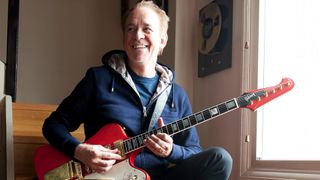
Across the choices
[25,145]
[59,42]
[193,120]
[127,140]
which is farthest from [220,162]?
[59,42]

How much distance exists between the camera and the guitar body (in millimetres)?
1317

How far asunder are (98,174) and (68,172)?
0.32ft

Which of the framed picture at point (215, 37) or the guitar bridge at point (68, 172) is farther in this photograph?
the framed picture at point (215, 37)

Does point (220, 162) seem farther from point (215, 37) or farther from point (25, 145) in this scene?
point (25, 145)

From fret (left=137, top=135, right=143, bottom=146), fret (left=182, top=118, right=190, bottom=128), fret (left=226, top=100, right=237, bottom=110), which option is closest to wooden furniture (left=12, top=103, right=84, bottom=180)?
fret (left=137, top=135, right=143, bottom=146)

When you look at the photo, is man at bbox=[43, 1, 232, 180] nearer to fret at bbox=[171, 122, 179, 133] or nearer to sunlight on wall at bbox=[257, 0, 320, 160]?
fret at bbox=[171, 122, 179, 133]

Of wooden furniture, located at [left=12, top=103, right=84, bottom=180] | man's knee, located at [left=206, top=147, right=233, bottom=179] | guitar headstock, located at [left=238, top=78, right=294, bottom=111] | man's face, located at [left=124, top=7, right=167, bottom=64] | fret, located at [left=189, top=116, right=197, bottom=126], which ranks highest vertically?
man's face, located at [left=124, top=7, right=167, bottom=64]

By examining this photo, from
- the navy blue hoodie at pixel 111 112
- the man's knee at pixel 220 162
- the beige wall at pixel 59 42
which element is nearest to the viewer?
the man's knee at pixel 220 162

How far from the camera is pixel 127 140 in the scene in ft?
4.38

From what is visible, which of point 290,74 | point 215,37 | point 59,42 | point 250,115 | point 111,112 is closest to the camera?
point 111,112

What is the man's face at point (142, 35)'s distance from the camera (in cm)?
148

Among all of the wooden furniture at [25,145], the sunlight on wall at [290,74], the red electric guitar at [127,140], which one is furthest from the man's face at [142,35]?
the wooden furniture at [25,145]

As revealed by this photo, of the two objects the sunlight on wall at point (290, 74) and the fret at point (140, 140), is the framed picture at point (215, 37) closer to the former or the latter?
the sunlight on wall at point (290, 74)

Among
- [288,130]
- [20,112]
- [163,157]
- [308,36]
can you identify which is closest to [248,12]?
[308,36]
